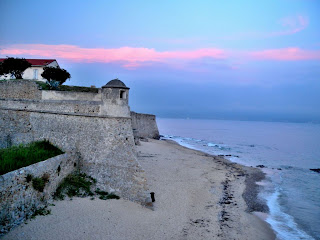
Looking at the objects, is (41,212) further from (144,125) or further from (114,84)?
(144,125)

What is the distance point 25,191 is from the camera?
38.2 ft

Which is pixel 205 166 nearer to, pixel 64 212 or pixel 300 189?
pixel 300 189

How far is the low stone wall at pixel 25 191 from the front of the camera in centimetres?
1041

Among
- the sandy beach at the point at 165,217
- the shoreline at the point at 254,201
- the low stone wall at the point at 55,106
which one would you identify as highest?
the low stone wall at the point at 55,106

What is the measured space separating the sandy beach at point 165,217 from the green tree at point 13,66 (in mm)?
18061

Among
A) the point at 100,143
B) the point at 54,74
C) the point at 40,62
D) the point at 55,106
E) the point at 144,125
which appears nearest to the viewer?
the point at 100,143

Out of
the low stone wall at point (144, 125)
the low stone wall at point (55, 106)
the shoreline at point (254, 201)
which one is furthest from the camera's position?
the low stone wall at point (144, 125)

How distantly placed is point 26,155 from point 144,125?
37.8m

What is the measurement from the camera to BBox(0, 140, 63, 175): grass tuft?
1174cm

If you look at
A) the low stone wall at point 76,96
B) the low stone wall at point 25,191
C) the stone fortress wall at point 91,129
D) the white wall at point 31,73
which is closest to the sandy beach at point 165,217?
the low stone wall at point 25,191

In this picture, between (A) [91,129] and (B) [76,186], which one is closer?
(B) [76,186]

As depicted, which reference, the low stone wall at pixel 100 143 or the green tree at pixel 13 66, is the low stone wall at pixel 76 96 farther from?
the green tree at pixel 13 66

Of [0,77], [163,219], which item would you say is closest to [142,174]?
[163,219]

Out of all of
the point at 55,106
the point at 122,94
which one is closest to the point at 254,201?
the point at 122,94
